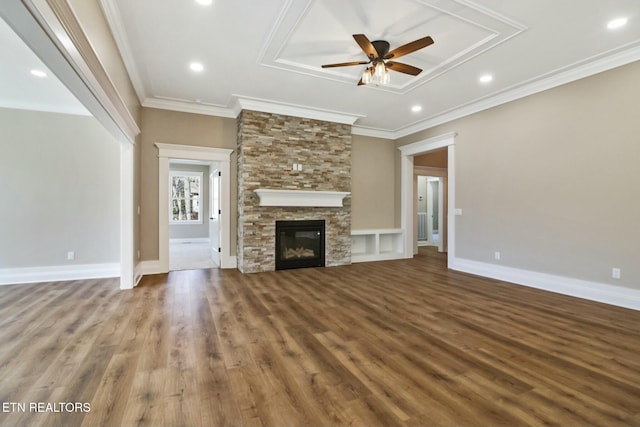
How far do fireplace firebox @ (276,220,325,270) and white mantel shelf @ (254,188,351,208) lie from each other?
0.39m

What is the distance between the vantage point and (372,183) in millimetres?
6691

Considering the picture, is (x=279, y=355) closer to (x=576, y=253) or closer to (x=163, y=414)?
(x=163, y=414)

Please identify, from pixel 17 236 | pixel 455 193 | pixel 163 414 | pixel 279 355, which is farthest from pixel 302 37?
pixel 17 236

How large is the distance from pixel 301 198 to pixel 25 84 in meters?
4.11

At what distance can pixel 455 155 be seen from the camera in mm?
5449

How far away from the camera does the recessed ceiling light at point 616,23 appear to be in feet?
9.20

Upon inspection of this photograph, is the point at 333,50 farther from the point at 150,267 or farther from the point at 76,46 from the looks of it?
the point at 150,267

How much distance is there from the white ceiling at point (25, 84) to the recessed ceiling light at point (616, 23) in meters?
5.71

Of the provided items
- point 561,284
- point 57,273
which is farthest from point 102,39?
point 561,284

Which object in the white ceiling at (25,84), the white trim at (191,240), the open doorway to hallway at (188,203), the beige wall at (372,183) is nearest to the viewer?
the white ceiling at (25,84)

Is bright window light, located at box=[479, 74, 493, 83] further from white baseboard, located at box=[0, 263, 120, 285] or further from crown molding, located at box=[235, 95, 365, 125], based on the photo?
white baseboard, located at box=[0, 263, 120, 285]

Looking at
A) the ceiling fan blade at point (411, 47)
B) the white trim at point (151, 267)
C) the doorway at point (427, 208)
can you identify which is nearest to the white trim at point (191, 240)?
the white trim at point (151, 267)

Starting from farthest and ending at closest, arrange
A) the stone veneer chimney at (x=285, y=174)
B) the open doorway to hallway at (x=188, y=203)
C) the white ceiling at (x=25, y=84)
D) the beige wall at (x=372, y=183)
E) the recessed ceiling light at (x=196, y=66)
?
1. the open doorway to hallway at (x=188, y=203)
2. the beige wall at (x=372, y=183)
3. the stone veneer chimney at (x=285, y=174)
4. the recessed ceiling light at (x=196, y=66)
5. the white ceiling at (x=25, y=84)

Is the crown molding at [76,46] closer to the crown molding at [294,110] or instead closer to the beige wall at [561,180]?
the crown molding at [294,110]
